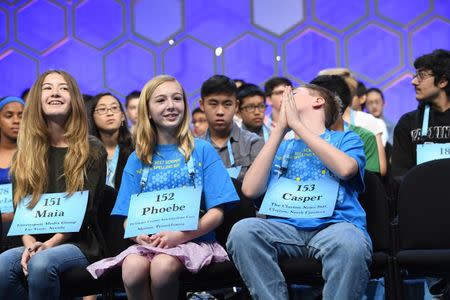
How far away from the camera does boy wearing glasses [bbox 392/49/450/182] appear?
4441 millimetres

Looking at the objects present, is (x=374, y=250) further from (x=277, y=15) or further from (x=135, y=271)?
(x=277, y=15)

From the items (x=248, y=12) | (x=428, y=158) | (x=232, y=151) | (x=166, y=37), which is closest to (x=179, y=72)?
(x=166, y=37)

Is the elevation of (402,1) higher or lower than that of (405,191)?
higher

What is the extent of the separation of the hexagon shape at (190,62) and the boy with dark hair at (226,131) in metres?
2.65

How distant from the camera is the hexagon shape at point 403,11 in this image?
7555 mm

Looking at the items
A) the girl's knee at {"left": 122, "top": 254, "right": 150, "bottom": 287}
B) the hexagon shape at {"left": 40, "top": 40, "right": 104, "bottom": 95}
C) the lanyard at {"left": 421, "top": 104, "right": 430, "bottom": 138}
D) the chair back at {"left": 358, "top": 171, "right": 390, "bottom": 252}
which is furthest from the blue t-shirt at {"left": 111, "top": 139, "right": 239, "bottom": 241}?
the hexagon shape at {"left": 40, "top": 40, "right": 104, "bottom": 95}

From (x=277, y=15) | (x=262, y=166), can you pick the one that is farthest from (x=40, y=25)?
(x=262, y=166)

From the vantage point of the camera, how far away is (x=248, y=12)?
7711mm

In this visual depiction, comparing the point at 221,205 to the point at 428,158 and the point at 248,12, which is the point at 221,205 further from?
the point at 248,12

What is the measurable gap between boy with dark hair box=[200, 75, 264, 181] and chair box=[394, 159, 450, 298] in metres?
1.36

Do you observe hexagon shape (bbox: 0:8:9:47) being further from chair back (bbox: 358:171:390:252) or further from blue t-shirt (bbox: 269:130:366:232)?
chair back (bbox: 358:171:390:252)

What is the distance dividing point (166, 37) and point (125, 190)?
14.4ft

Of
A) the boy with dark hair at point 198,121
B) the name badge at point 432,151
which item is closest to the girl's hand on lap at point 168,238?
the name badge at point 432,151

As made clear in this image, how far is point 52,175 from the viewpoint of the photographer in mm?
3812
